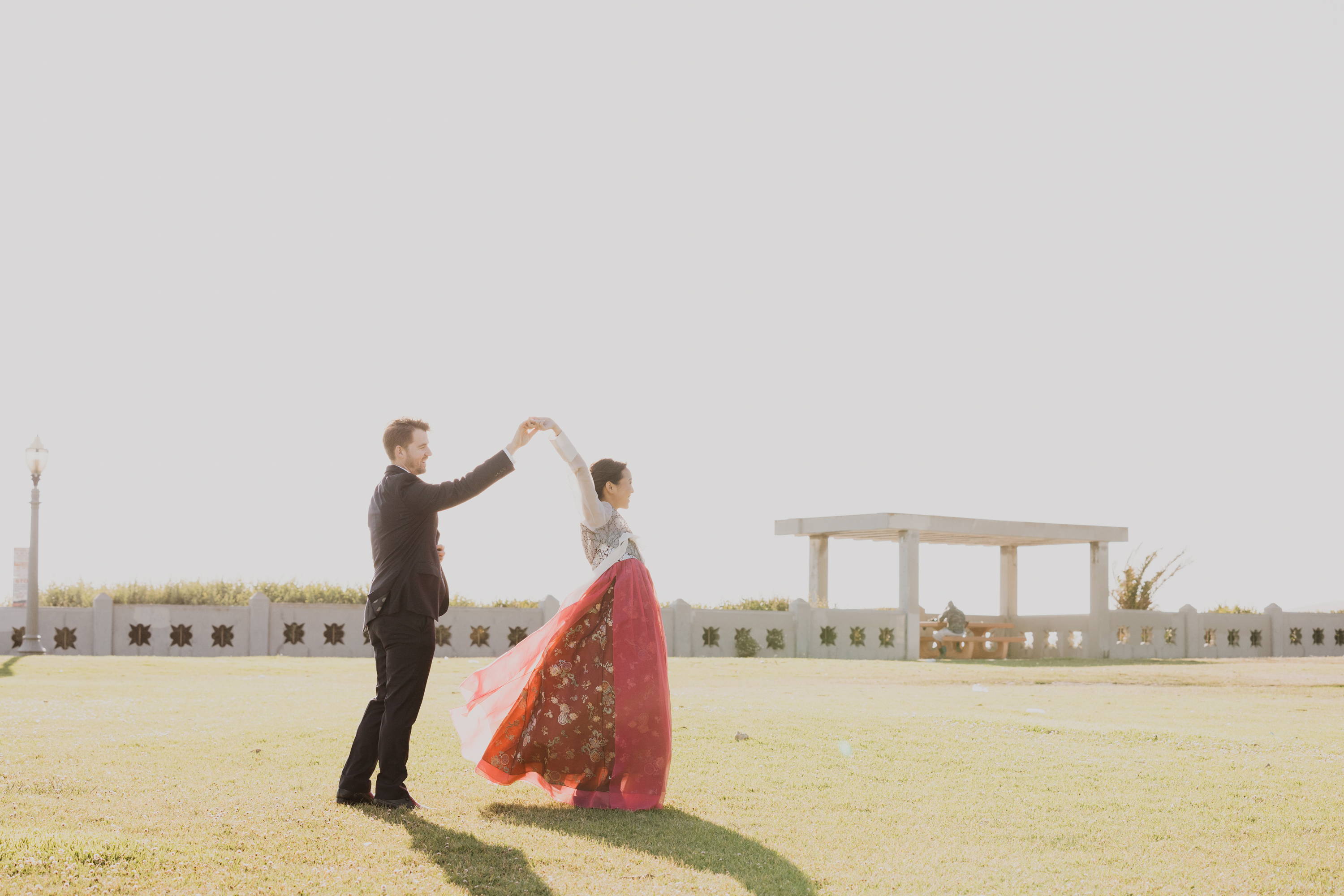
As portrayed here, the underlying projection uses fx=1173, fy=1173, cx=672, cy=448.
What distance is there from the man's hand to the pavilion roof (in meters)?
18.9

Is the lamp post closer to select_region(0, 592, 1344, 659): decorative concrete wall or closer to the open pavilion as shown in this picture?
select_region(0, 592, 1344, 659): decorative concrete wall

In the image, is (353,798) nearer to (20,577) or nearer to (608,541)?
(608,541)

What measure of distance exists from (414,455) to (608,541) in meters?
1.02

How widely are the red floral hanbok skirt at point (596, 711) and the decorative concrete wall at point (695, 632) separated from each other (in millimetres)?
14584

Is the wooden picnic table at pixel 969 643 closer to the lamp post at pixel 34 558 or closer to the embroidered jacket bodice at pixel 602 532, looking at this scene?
the lamp post at pixel 34 558

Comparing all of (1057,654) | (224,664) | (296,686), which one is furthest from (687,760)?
(1057,654)

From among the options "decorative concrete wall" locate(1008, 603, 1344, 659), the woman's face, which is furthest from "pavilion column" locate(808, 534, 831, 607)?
the woman's face

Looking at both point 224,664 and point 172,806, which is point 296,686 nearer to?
point 224,664

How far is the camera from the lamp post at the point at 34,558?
1859 centimetres

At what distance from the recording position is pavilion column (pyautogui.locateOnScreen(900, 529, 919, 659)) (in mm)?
24062

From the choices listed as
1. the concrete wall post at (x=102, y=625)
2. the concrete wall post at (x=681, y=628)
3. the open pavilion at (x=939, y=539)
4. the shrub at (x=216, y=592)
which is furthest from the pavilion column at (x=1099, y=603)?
the concrete wall post at (x=102, y=625)

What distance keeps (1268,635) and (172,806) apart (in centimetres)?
2887

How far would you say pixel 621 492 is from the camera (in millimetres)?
5719

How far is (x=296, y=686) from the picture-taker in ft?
42.5
